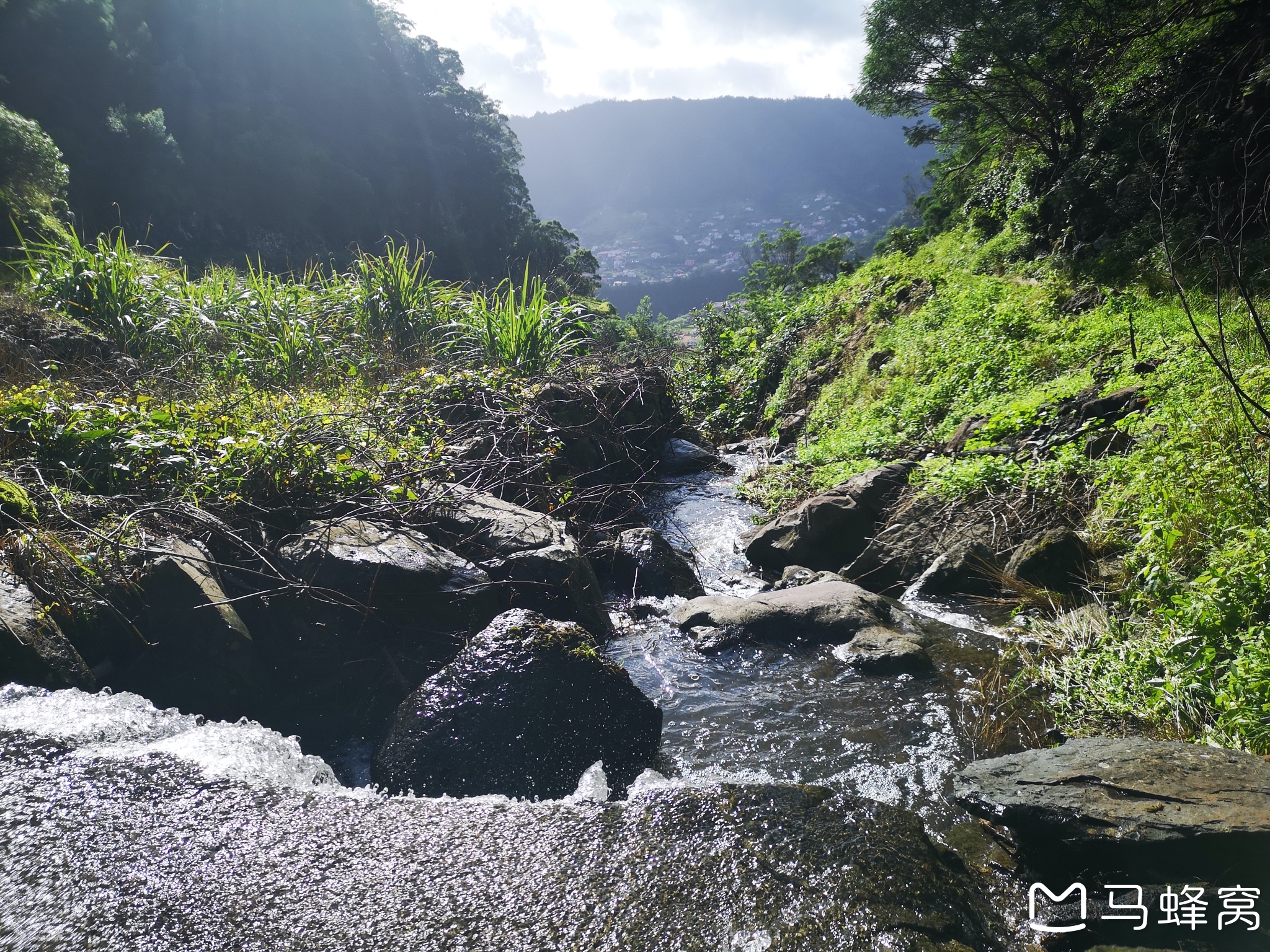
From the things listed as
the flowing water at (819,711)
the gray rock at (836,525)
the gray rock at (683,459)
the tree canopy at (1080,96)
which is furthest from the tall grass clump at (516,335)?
the tree canopy at (1080,96)

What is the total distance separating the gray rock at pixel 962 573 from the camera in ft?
17.5

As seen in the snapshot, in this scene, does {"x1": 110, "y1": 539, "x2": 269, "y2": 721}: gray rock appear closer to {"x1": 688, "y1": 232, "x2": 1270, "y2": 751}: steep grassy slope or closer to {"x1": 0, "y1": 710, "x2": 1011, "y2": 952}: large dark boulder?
{"x1": 0, "y1": 710, "x2": 1011, "y2": 952}: large dark boulder

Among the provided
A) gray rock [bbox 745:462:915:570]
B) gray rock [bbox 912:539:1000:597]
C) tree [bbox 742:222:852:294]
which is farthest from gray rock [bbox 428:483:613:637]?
tree [bbox 742:222:852:294]

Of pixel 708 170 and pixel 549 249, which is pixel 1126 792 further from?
pixel 708 170

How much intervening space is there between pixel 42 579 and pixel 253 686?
1.22 metres

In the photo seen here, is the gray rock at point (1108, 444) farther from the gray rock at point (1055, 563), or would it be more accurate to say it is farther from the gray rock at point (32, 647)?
the gray rock at point (32, 647)

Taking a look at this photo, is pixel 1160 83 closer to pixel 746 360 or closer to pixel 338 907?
pixel 746 360

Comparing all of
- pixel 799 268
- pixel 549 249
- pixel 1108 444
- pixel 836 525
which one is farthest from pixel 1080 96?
pixel 549 249

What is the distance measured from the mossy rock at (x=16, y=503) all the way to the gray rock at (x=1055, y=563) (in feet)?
21.5

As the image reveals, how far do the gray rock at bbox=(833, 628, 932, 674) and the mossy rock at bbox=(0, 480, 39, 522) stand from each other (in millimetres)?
5183

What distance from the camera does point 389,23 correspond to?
43.7m

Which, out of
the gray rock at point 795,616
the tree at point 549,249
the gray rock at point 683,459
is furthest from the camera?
the tree at point 549,249

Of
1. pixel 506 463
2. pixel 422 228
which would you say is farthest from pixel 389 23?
pixel 506 463

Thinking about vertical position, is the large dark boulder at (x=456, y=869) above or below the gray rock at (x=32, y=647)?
below
